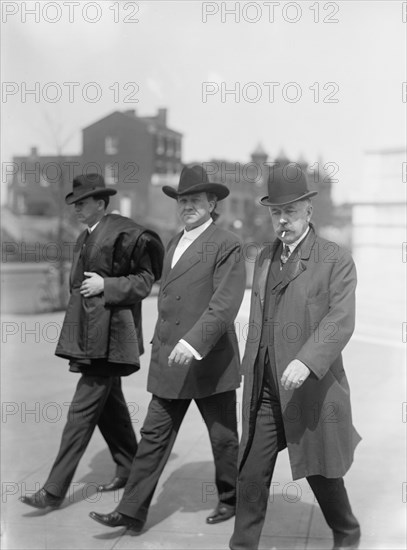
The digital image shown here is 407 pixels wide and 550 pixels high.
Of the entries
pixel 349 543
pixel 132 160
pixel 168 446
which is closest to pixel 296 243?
pixel 168 446

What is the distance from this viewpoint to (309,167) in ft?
13.9

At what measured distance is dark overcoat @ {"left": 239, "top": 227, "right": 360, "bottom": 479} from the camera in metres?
2.91

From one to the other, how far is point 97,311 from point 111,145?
1.84 metres

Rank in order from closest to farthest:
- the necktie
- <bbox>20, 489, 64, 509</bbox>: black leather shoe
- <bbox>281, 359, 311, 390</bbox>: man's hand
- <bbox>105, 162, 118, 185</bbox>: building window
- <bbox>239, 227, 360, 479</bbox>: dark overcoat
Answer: <bbox>281, 359, 311, 390</bbox>: man's hand, <bbox>239, 227, 360, 479</bbox>: dark overcoat, the necktie, <bbox>20, 489, 64, 509</bbox>: black leather shoe, <bbox>105, 162, 118, 185</bbox>: building window

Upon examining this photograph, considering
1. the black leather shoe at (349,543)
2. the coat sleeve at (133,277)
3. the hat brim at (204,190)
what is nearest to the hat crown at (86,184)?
the coat sleeve at (133,277)

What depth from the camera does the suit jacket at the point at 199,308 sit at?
3.38m

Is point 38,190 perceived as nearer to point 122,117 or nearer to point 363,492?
point 122,117

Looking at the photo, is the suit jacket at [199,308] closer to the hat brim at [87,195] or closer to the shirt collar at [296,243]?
the shirt collar at [296,243]

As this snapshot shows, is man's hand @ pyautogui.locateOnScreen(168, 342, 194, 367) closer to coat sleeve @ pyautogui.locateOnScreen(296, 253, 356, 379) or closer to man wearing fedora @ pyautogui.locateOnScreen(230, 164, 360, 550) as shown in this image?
man wearing fedora @ pyautogui.locateOnScreen(230, 164, 360, 550)

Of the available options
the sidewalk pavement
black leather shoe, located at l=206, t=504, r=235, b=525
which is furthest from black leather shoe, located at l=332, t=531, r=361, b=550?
black leather shoe, located at l=206, t=504, r=235, b=525

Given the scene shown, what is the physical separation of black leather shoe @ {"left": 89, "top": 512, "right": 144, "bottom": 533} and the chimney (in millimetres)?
2369

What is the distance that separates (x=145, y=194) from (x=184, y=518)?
7.44ft

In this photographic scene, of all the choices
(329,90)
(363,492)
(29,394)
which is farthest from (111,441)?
(329,90)

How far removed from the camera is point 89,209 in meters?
3.80
